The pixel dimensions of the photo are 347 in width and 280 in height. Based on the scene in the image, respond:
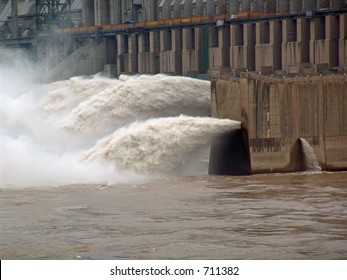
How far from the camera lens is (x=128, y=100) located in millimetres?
48406

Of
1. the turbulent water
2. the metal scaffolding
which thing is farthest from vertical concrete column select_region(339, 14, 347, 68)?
the metal scaffolding

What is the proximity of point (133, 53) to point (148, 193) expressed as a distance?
48.1 meters

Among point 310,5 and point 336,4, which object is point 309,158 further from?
point 310,5

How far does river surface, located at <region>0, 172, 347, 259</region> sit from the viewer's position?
24.3 meters

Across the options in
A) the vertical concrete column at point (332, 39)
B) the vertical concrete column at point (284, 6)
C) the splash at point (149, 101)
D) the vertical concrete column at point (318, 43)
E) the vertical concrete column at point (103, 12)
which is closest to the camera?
the splash at point (149, 101)

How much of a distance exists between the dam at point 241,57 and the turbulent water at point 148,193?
1.04m

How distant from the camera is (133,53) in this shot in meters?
82.9

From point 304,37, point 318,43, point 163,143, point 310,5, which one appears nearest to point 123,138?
point 163,143

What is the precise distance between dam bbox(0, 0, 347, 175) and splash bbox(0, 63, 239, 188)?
1.31m

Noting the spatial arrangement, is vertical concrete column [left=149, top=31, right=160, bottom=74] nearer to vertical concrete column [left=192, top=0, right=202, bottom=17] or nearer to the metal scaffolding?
vertical concrete column [left=192, top=0, right=202, bottom=17]

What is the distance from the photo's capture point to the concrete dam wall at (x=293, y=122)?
133ft

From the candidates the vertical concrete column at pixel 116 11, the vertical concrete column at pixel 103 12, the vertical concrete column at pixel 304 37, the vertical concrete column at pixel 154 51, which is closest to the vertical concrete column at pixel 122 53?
the vertical concrete column at pixel 154 51

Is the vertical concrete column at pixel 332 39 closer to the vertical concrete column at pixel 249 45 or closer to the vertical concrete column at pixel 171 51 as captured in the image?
the vertical concrete column at pixel 249 45
